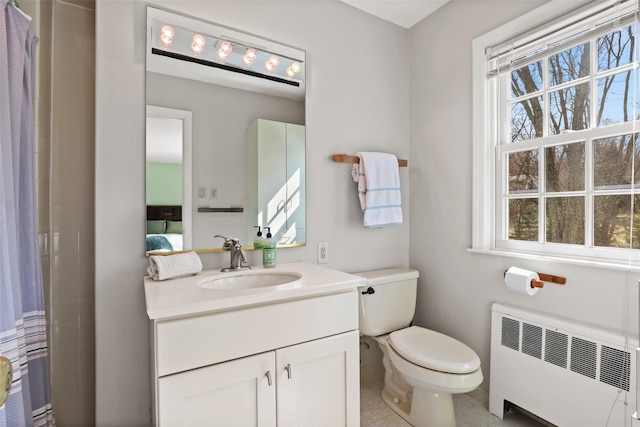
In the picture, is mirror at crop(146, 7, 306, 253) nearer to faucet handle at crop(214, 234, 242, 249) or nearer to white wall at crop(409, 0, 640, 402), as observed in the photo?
faucet handle at crop(214, 234, 242, 249)

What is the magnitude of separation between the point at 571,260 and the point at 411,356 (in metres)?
0.85

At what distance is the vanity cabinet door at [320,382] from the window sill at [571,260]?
92cm

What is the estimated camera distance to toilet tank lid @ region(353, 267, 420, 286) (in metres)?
1.85

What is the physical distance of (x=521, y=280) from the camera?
151cm

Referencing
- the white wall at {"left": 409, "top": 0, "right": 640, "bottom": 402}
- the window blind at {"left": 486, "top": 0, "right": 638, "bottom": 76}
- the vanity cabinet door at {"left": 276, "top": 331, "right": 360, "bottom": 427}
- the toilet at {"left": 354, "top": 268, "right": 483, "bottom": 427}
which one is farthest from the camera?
the white wall at {"left": 409, "top": 0, "right": 640, "bottom": 402}

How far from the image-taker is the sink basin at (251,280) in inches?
56.4

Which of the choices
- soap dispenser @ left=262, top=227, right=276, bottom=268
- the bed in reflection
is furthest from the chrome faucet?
the bed in reflection

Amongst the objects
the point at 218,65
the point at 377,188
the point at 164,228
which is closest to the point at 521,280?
the point at 377,188

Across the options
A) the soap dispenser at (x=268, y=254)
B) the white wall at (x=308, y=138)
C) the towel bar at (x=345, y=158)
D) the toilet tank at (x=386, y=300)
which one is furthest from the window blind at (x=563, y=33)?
the soap dispenser at (x=268, y=254)

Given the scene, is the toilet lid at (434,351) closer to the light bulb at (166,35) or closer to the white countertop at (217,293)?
the white countertop at (217,293)

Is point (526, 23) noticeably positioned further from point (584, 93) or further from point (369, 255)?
point (369, 255)

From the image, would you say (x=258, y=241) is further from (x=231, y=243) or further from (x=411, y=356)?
(x=411, y=356)

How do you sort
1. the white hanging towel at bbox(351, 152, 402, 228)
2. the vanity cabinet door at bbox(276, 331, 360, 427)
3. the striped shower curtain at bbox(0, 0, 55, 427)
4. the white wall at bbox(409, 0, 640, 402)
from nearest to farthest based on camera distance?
the striped shower curtain at bbox(0, 0, 55, 427) → the vanity cabinet door at bbox(276, 331, 360, 427) → the white wall at bbox(409, 0, 640, 402) → the white hanging towel at bbox(351, 152, 402, 228)

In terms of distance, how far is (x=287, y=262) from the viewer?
1.79 metres
